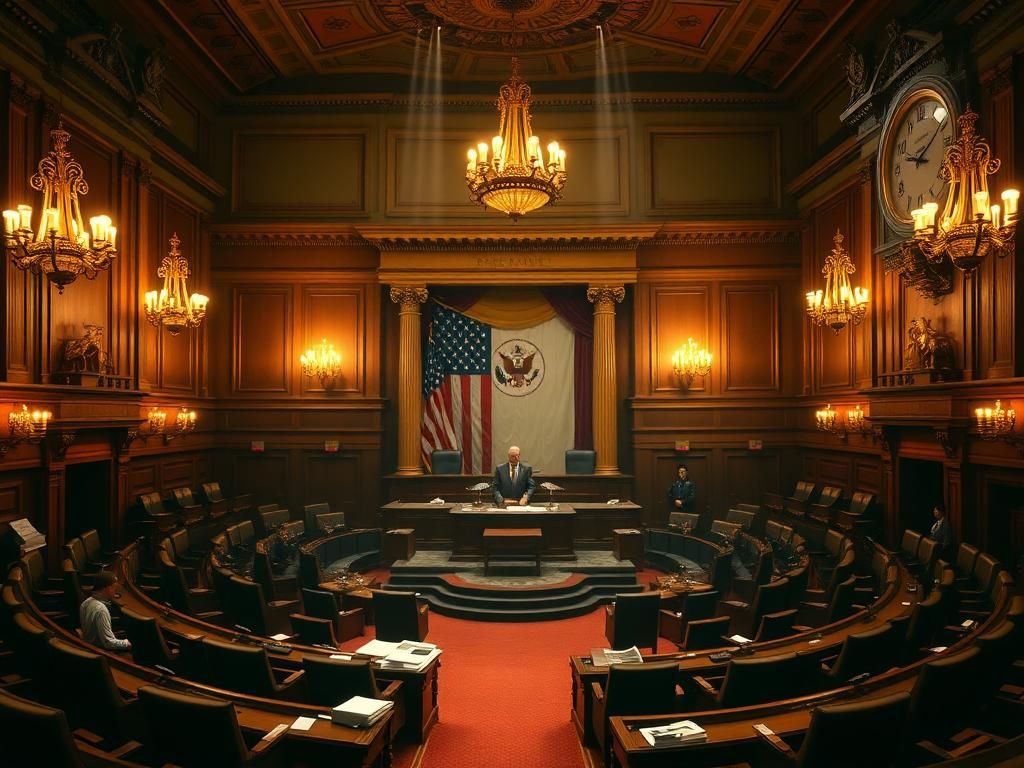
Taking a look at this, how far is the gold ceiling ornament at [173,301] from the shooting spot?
1209cm

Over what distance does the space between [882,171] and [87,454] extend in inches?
495

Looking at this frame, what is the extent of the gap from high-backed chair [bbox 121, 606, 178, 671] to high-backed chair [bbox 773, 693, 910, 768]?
199 inches

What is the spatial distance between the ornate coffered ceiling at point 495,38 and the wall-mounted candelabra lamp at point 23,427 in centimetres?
738

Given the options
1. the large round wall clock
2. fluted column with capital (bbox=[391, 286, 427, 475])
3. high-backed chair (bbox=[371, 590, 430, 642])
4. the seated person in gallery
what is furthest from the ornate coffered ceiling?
high-backed chair (bbox=[371, 590, 430, 642])

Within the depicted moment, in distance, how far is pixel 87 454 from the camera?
10648mm

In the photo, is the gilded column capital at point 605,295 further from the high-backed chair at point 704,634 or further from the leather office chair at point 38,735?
the leather office chair at point 38,735

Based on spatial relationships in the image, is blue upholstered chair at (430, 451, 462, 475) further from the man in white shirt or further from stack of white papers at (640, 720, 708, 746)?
stack of white papers at (640, 720, 708, 746)

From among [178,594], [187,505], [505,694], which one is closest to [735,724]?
[505,694]

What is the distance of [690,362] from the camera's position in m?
15.6

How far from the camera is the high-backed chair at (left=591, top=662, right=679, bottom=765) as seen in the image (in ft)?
17.8

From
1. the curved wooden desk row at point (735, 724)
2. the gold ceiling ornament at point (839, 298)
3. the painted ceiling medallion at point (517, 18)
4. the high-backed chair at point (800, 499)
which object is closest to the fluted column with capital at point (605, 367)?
the high-backed chair at point (800, 499)

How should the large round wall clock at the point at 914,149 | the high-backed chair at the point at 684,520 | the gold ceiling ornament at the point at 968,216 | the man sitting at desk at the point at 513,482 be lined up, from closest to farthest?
the gold ceiling ornament at the point at 968,216 → the large round wall clock at the point at 914,149 → the man sitting at desk at the point at 513,482 → the high-backed chair at the point at 684,520

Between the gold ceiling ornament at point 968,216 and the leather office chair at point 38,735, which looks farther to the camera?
the gold ceiling ornament at point 968,216

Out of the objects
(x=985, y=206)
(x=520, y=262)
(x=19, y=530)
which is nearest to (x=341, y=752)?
(x=19, y=530)
